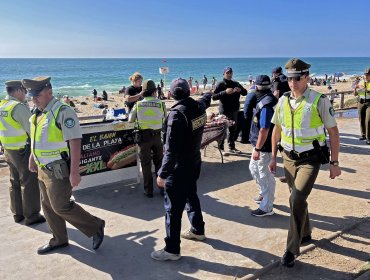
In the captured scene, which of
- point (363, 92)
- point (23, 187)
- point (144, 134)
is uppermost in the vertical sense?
point (363, 92)

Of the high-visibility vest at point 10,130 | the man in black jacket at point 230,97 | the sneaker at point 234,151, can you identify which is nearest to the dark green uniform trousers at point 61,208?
the high-visibility vest at point 10,130

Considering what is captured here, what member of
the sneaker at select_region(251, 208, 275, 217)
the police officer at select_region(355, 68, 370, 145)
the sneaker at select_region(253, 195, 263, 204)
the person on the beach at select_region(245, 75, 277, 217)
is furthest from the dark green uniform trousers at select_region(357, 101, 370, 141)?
the sneaker at select_region(251, 208, 275, 217)

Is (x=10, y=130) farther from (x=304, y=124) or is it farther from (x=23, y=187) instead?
(x=304, y=124)

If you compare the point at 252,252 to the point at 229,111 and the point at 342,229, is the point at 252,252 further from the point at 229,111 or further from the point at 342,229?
the point at 229,111

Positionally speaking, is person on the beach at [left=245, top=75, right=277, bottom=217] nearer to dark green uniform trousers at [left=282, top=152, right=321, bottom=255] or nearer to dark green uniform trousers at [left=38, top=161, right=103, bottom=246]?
dark green uniform trousers at [left=282, top=152, right=321, bottom=255]

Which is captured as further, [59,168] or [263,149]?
[263,149]

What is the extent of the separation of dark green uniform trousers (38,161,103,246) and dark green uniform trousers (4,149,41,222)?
2.90 feet

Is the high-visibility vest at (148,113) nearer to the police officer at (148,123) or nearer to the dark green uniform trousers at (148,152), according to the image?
the police officer at (148,123)

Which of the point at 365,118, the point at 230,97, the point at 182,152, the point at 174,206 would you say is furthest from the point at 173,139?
the point at 365,118

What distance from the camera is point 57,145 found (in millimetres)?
4207

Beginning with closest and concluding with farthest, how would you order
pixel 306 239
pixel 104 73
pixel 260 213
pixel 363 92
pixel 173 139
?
pixel 173 139 < pixel 306 239 < pixel 260 213 < pixel 363 92 < pixel 104 73

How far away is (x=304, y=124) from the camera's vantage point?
159 inches

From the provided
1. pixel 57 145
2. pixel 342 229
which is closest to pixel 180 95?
pixel 57 145

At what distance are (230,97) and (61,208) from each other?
5.48 meters
